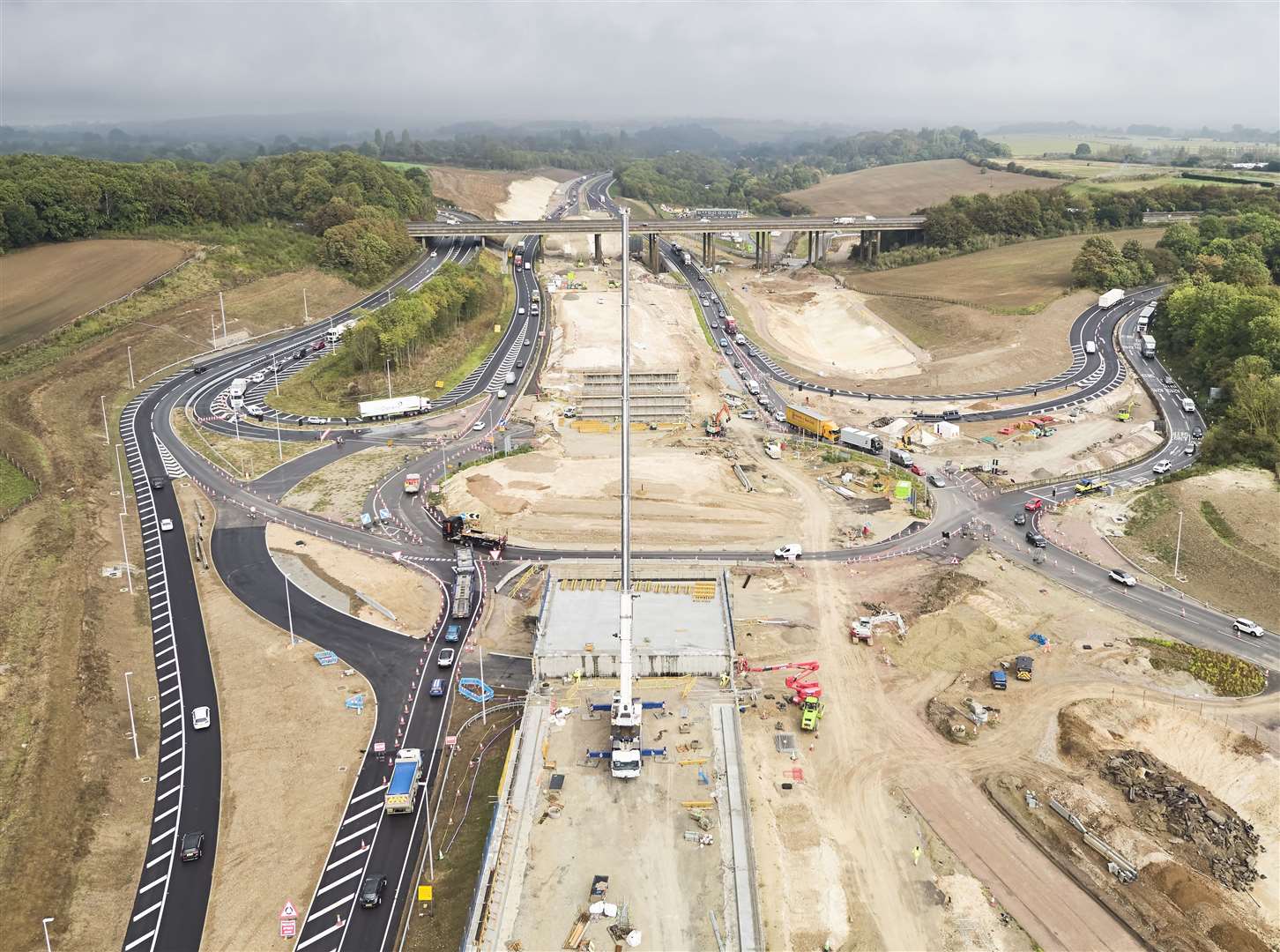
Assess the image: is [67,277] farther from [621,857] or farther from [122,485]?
[621,857]

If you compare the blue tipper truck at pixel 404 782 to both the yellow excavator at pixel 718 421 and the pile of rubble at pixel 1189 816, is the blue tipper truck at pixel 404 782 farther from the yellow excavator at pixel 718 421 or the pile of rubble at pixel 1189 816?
the yellow excavator at pixel 718 421

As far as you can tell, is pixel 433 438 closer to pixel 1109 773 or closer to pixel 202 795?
pixel 202 795

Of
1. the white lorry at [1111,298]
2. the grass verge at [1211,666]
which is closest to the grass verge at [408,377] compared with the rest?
the grass verge at [1211,666]

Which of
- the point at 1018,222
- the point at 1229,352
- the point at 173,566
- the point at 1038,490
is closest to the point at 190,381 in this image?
the point at 173,566

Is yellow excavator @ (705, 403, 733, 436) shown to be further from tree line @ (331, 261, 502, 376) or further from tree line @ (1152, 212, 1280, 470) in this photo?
tree line @ (1152, 212, 1280, 470)

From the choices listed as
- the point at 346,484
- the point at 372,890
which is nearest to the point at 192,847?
the point at 372,890

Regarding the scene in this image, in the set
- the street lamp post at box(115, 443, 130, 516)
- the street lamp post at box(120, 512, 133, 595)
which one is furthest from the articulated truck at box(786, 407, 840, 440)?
the street lamp post at box(115, 443, 130, 516)

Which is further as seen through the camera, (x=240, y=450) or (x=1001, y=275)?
(x=1001, y=275)
